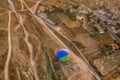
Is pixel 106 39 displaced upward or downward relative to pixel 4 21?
downward

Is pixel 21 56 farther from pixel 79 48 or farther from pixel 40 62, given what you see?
pixel 79 48

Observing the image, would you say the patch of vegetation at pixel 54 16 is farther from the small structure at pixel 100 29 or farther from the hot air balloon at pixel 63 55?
the hot air balloon at pixel 63 55

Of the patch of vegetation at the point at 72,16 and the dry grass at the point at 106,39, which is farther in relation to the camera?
the patch of vegetation at the point at 72,16

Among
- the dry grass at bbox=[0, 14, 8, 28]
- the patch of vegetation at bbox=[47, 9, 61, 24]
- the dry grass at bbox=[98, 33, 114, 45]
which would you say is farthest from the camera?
the patch of vegetation at bbox=[47, 9, 61, 24]

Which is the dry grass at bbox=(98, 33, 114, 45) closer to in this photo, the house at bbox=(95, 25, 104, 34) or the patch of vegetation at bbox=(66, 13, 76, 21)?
the house at bbox=(95, 25, 104, 34)

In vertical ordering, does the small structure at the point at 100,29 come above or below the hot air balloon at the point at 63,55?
above

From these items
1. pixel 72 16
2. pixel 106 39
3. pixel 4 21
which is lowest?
pixel 106 39

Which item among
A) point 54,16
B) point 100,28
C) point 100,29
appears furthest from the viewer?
point 54,16

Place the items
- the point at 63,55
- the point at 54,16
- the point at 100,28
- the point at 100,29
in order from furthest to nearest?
the point at 54,16 < the point at 100,28 < the point at 100,29 < the point at 63,55

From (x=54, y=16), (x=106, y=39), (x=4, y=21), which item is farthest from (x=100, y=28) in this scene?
(x=4, y=21)

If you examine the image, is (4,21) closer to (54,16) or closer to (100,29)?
(54,16)

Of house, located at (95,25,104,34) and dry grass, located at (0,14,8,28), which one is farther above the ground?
dry grass, located at (0,14,8,28)

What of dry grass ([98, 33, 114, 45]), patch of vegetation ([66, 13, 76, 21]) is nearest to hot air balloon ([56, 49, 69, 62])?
dry grass ([98, 33, 114, 45])

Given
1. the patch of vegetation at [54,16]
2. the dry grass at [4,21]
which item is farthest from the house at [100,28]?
the dry grass at [4,21]
